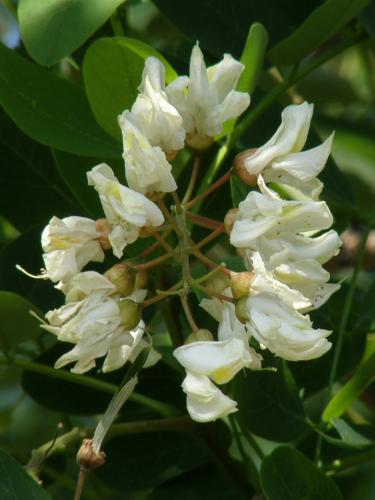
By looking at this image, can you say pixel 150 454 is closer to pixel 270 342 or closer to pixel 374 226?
pixel 374 226

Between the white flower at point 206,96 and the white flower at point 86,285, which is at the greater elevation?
the white flower at point 206,96

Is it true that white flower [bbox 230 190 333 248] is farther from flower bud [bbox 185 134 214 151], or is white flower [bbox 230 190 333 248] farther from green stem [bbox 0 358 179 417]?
green stem [bbox 0 358 179 417]

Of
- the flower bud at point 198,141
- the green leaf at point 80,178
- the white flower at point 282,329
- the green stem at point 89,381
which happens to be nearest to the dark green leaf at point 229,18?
the green leaf at point 80,178

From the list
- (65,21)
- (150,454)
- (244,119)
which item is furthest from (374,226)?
(65,21)

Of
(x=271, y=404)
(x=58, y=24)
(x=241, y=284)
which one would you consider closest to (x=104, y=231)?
(x=241, y=284)

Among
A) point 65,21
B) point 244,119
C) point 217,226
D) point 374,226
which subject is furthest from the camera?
point 374,226

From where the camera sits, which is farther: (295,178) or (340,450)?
(340,450)

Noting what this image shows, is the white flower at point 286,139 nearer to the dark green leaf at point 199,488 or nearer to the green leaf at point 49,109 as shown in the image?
the green leaf at point 49,109
